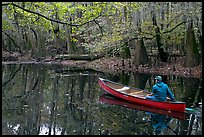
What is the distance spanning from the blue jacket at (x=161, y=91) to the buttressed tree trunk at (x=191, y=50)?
9.80 m

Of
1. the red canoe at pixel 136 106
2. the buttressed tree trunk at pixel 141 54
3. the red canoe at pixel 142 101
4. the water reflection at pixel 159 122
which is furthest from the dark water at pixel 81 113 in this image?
the buttressed tree trunk at pixel 141 54

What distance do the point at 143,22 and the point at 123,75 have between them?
4216mm

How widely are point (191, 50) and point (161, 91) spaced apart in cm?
1003

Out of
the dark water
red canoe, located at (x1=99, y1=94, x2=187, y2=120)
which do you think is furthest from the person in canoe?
the dark water

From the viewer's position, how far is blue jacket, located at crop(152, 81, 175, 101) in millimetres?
11688

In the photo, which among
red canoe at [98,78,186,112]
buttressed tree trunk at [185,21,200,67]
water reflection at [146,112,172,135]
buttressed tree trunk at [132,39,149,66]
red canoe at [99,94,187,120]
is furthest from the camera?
buttressed tree trunk at [132,39,149,66]

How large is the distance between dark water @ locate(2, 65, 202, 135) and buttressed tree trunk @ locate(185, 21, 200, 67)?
2848 millimetres

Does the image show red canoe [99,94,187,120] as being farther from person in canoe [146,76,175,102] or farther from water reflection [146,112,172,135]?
person in canoe [146,76,175,102]

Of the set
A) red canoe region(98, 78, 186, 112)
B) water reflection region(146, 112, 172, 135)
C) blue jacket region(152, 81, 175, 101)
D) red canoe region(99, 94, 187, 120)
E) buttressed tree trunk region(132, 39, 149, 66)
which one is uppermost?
buttressed tree trunk region(132, 39, 149, 66)

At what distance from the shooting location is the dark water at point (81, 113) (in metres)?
9.37

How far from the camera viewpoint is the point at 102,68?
2634 centimetres

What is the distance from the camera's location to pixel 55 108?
39.9 ft

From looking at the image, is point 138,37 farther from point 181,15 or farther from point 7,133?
point 7,133

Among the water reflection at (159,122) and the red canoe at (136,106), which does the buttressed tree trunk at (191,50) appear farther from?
the water reflection at (159,122)
